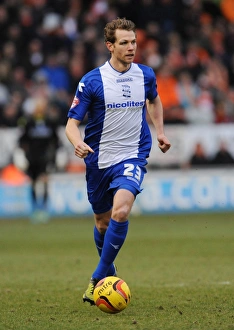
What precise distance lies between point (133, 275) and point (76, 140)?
302 cm

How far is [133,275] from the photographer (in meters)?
9.80

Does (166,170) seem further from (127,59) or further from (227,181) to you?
(127,59)

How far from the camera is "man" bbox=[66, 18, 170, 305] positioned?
7500 millimetres

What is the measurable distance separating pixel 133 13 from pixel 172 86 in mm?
3046

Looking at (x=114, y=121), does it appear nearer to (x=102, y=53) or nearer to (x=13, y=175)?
(x=13, y=175)

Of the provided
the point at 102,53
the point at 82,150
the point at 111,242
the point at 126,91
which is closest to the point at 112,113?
the point at 126,91

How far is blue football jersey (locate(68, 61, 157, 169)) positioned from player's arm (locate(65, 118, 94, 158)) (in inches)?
3.9

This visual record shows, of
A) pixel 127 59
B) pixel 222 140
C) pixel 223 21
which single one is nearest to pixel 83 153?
pixel 127 59

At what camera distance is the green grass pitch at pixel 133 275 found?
21.7 ft

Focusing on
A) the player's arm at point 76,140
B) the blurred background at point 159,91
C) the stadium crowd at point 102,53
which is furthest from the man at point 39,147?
the player's arm at point 76,140

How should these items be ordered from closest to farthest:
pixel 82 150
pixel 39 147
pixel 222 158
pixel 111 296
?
1. pixel 111 296
2. pixel 82 150
3. pixel 39 147
4. pixel 222 158

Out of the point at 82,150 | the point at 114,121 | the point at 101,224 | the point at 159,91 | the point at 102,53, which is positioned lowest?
the point at 159,91

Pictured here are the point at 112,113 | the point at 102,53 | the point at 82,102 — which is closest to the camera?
the point at 82,102

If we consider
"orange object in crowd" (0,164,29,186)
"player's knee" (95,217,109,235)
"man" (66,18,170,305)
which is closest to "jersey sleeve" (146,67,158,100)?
"man" (66,18,170,305)
